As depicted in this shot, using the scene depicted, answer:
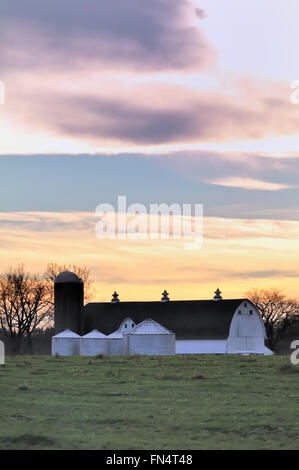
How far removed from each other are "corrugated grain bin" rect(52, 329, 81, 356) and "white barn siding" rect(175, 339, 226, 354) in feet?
40.8

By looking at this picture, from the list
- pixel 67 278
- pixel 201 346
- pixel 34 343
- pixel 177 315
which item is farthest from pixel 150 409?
pixel 34 343

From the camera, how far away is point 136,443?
20531mm

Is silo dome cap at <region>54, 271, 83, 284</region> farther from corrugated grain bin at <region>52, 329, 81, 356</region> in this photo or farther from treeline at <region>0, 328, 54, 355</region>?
treeline at <region>0, 328, 54, 355</region>

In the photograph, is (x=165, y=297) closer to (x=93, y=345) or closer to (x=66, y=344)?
(x=93, y=345)

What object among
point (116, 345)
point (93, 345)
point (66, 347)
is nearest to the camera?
point (93, 345)

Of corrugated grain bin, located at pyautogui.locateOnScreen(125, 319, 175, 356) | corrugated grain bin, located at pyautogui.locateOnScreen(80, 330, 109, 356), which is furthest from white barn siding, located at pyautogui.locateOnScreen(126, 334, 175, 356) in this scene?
corrugated grain bin, located at pyautogui.locateOnScreen(80, 330, 109, 356)

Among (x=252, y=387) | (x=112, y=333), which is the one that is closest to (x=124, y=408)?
A: (x=252, y=387)

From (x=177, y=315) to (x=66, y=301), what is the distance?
14067 millimetres

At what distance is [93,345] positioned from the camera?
93.5m

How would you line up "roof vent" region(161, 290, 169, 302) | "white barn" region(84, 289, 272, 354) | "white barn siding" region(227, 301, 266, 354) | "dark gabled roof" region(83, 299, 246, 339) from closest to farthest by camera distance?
"white barn siding" region(227, 301, 266, 354) → "white barn" region(84, 289, 272, 354) → "dark gabled roof" region(83, 299, 246, 339) → "roof vent" region(161, 290, 169, 302)

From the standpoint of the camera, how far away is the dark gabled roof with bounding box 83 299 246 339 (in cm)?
10081

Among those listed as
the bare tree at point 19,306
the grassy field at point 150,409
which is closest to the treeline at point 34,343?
the bare tree at point 19,306

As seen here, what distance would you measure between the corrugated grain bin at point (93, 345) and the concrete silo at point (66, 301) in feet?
29.3
